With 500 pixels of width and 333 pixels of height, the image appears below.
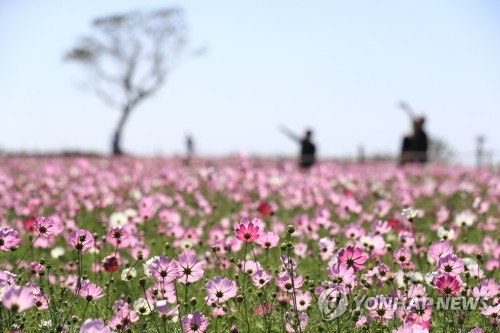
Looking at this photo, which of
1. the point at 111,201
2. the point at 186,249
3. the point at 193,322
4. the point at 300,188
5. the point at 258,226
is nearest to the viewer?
the point at 193,322

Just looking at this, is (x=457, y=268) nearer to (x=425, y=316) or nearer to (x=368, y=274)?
(x=425, y=316)

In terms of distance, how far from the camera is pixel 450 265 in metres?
2.52

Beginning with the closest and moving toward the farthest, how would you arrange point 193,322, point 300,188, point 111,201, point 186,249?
point 193,322
point 186,249
point 111,201
point 300,188

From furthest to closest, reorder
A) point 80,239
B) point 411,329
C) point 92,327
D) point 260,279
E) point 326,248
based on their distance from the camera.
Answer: point 326,248 → point 260,279 → point 80,239 → point 411,329 → point 92,327

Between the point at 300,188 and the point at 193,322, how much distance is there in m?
4.96

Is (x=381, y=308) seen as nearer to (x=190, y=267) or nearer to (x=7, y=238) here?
(x=190, y=267)

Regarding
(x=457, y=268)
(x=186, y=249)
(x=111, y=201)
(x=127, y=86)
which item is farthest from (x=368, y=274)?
(x=127, y=86)

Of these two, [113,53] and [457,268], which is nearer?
[457,268]

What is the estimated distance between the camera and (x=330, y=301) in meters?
2.64

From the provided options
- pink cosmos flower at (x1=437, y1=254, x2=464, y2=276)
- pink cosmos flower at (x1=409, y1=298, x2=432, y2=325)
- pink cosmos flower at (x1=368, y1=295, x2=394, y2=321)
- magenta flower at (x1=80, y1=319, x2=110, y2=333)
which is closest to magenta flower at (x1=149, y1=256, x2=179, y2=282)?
magenta flower at (x1=80, y1=319, x2=110, y2=333)

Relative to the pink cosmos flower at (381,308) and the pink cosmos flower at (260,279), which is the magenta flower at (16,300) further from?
the pink cosmos flower at (381,308)

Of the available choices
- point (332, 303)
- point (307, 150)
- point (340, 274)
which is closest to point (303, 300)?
point (332, 303)

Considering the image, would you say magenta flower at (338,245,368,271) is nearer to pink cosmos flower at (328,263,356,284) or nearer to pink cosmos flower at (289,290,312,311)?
pink cosmos flower at (328,263,356,284)

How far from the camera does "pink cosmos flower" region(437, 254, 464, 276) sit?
98.7 inches
